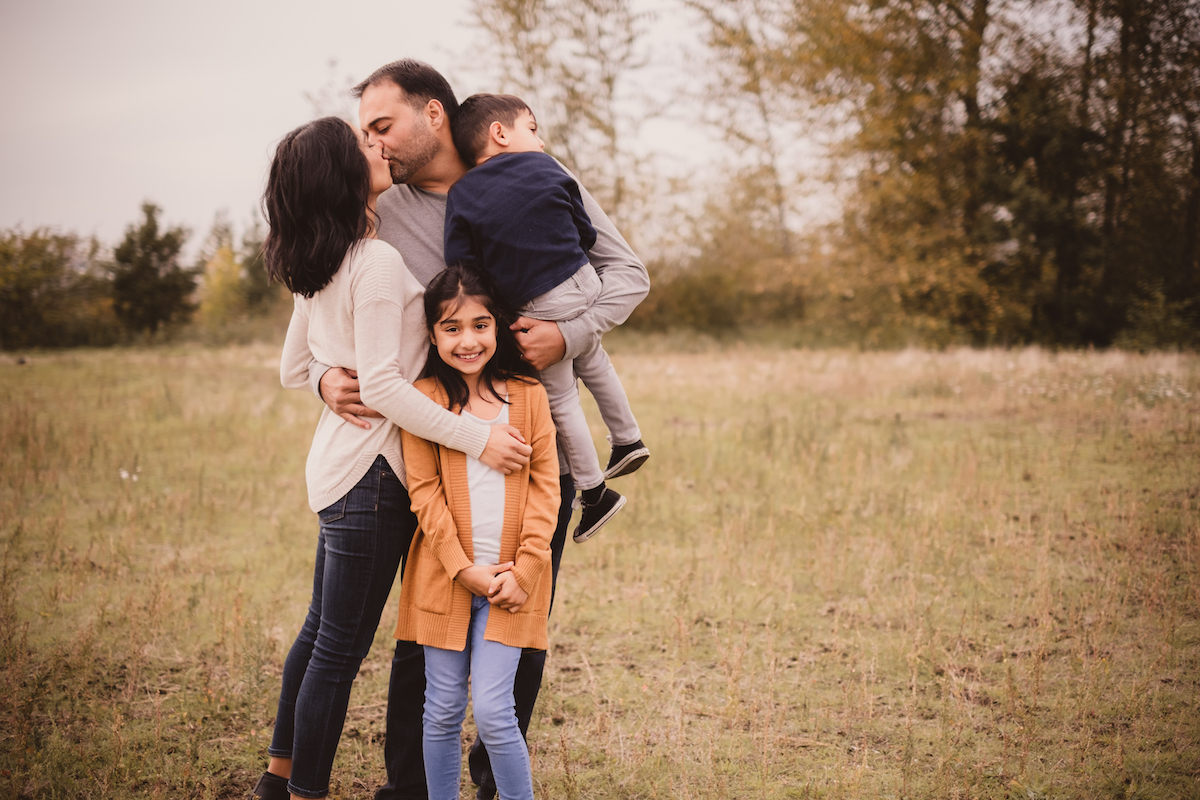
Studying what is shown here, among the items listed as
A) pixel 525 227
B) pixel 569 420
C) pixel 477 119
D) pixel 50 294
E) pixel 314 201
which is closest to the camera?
pixel 314 201

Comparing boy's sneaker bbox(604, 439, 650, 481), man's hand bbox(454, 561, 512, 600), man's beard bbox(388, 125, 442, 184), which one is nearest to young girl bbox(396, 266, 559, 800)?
man's hand bbox(454, 561, 512, 600)

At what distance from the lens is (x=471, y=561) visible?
2.17 m

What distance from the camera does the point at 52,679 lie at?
137 inches

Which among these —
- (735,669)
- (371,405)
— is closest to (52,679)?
(371,405)

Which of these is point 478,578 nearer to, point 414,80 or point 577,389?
point 577,389

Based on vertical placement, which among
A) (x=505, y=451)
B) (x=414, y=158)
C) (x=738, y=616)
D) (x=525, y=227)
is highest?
(x=414, y=158)

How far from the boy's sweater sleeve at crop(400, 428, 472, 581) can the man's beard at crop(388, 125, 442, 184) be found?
2.52ft

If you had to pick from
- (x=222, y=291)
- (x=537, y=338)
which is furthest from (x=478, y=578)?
(x=222, y=291)

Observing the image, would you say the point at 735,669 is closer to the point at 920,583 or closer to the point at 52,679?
the point at 920,583

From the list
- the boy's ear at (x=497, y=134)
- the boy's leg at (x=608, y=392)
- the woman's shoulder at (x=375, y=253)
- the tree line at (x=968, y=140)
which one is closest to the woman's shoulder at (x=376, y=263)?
the woman's shoulder at (x=375, y=253)

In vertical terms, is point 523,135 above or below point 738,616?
above

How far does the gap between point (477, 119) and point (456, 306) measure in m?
0.64

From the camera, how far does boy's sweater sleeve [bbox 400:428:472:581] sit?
212 centimetres

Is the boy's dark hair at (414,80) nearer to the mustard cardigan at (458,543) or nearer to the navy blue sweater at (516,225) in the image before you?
the navy blue sweater at (516,225)
